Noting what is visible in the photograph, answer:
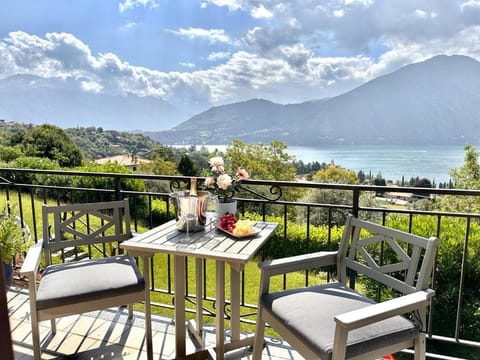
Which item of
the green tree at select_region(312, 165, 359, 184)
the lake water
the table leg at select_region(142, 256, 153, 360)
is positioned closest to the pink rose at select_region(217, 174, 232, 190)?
the table leg at select_region(142, 256, 153, 360)

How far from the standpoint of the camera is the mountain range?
27109 mm

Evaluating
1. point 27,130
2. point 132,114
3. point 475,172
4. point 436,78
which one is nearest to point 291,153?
point 475,172

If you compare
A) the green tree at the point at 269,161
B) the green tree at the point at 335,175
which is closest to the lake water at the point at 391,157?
the green tree at the point at 335,175

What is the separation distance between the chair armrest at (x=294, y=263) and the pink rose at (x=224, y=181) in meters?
0.54

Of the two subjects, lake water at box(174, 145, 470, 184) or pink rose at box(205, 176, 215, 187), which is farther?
lake water at box(174, 145, 470, 184)

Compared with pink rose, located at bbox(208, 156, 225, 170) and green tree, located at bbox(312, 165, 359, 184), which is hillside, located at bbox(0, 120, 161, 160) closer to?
green tree, located at bbox(312, 165, 359, 184)

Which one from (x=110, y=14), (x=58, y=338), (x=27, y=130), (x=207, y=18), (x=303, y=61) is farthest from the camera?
(x=303, y=61)

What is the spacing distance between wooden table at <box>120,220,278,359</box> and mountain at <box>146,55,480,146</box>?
20.7 metres

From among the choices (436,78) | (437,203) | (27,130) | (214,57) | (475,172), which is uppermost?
(214,57)

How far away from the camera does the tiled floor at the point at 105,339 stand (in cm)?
212

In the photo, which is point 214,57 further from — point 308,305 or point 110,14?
point 308,305

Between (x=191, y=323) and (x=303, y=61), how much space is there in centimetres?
4624

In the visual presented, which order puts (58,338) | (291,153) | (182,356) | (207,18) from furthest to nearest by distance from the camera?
(207,18)
(291,153)
(58,338)
(182,356)

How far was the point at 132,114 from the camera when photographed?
1486 inches
